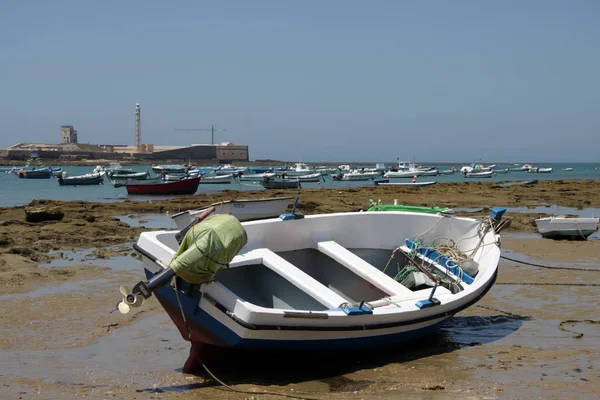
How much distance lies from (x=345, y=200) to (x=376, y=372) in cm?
2391

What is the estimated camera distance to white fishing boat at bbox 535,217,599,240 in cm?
1678

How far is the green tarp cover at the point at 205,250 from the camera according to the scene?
6213 mm

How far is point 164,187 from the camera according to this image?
3991cm

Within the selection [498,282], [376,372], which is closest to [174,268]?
[376,372]

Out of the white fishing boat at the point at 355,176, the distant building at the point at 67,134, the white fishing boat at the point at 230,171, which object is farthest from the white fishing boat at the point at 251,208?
the distant building at the point at 67,134

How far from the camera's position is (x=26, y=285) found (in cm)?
1134

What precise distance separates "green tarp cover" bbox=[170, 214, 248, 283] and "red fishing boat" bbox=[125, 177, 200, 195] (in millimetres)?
33783

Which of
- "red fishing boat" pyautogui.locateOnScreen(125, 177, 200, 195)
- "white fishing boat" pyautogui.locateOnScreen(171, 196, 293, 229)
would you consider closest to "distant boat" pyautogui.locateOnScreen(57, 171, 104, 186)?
"red fishing boat" pyautogui.locateOnScreen(125, 177, 200, 195)

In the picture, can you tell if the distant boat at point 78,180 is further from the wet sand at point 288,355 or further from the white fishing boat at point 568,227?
the white fishing boat at point 568,227

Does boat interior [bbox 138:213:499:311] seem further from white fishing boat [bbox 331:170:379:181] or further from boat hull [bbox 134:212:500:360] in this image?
white fishing boat [bbox 331:170:379:181]

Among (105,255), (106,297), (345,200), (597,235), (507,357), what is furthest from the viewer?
(345,200)

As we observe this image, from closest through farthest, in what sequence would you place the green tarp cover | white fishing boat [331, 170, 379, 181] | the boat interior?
the green tarp cover, the boat interior, white fishing boat [331, 170, 379, 181]

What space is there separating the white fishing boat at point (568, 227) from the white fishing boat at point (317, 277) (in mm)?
7973

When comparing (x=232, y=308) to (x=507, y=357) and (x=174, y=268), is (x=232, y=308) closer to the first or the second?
(x=174, y=268)
